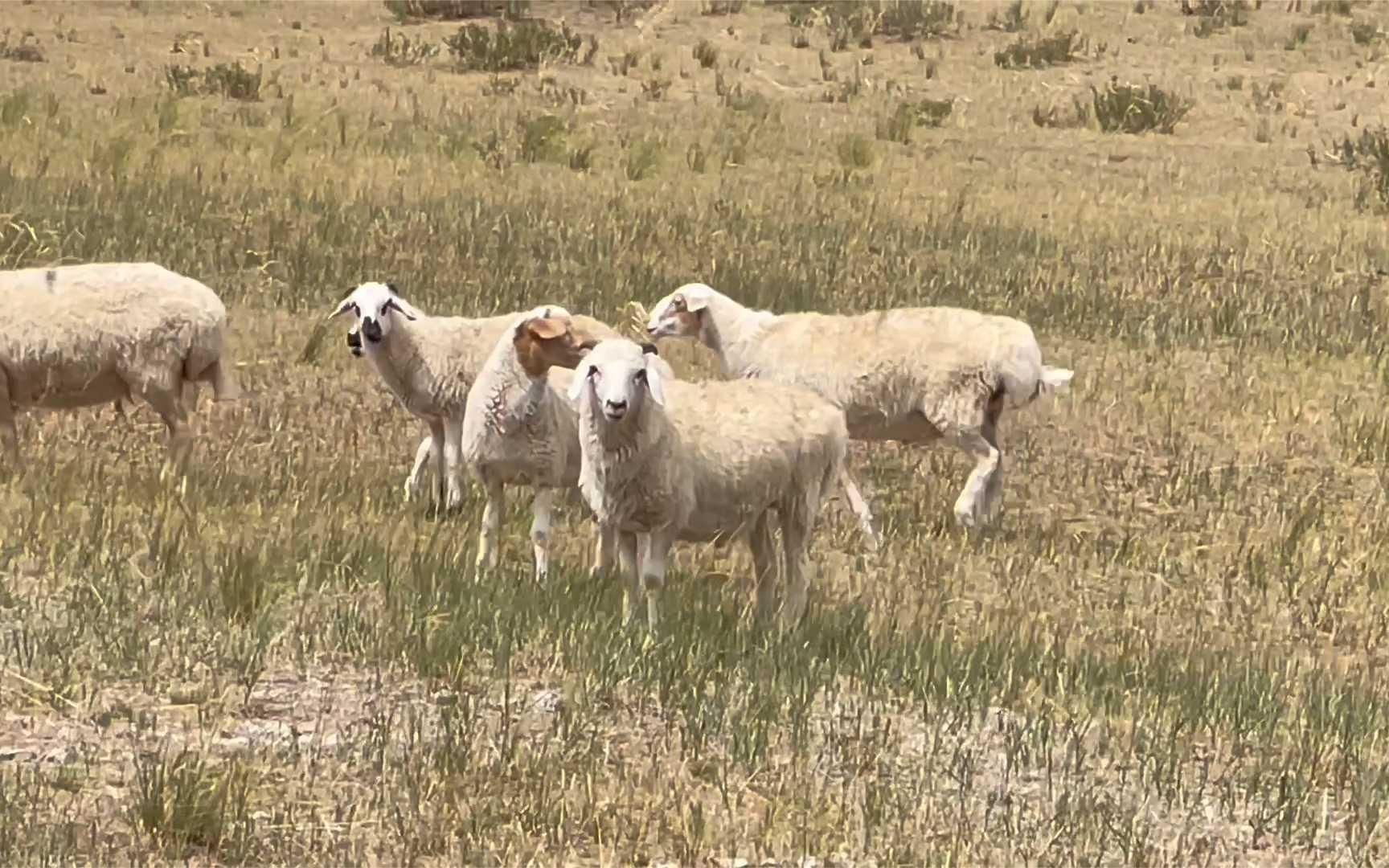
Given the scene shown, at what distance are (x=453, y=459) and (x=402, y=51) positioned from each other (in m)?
17.8

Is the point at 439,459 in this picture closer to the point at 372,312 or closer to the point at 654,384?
the point at 372,312

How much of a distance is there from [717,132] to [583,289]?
A: 7.11 meters

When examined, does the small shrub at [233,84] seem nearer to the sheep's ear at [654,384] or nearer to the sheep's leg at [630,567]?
the sheep's leg at [630,567]

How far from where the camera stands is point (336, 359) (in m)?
12.4

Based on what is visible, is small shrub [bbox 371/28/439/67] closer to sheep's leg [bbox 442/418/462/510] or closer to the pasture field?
the pasture field

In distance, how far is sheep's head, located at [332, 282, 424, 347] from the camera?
9297mm

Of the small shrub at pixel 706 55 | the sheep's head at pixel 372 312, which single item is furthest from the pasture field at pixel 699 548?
the small shrub at pixel 706 55

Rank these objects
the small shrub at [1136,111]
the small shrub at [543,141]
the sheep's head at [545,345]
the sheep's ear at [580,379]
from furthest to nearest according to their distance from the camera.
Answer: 1. the small shrub at [1136,111]
2. the small shrub at [543,141]
3. the sheep's head at [545,345]
4. the sheep's ear at [580,379]

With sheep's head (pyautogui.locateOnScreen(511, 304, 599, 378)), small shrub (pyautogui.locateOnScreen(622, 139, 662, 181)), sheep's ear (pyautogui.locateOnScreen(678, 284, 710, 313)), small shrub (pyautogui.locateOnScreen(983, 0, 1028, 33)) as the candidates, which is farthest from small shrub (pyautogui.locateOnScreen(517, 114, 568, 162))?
small shrub (pyautogui.locateOnScreen(983, 0, 1028, 33))

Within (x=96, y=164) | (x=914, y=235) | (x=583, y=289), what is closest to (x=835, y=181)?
(x=914, y=235)

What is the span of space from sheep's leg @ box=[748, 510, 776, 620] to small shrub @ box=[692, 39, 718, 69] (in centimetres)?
1906

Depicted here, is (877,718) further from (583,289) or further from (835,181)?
(835,181)

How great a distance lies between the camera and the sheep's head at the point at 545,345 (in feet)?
27.2

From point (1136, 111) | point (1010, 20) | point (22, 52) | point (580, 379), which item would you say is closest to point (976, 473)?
point (580, 379)
